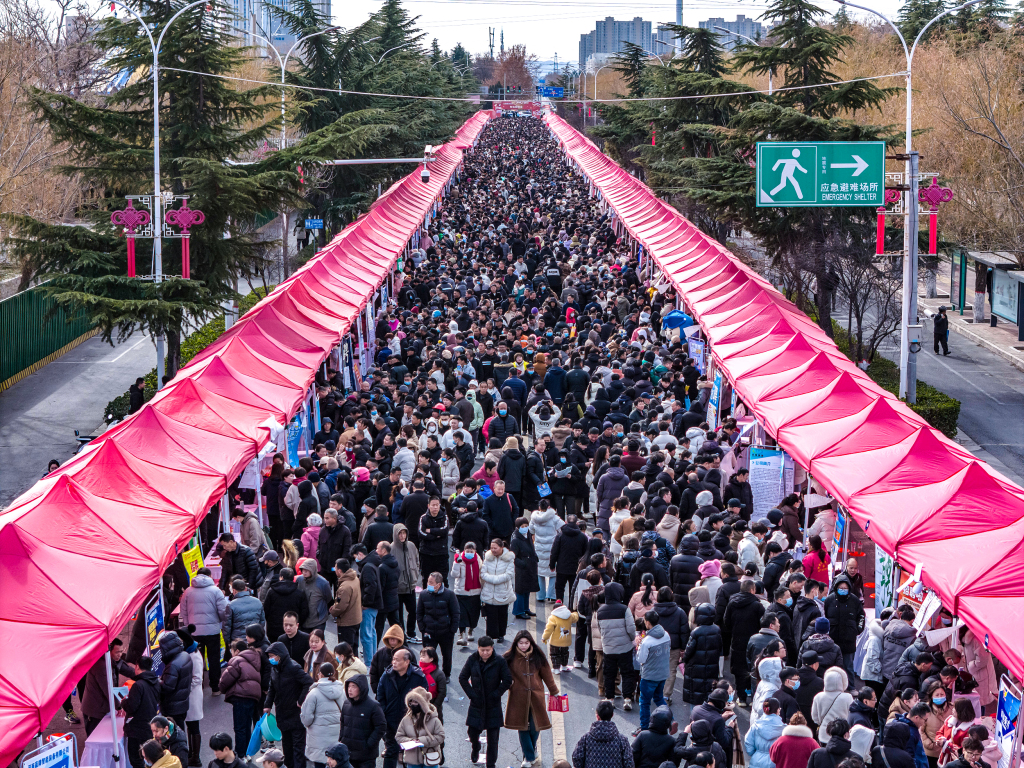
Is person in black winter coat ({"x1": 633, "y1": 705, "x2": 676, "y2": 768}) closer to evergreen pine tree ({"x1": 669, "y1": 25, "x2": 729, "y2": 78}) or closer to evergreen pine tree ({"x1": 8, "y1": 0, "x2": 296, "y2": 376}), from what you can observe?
evergreen pine tree ({"x1": 8, "y1": 0, "x2": 296, "y2": 376})

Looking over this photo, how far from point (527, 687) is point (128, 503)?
14.4ft

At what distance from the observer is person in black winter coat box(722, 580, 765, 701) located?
11.4 m

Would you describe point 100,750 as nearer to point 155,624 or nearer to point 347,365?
point 155,624

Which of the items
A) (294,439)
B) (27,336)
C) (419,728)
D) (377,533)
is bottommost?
(419,728)

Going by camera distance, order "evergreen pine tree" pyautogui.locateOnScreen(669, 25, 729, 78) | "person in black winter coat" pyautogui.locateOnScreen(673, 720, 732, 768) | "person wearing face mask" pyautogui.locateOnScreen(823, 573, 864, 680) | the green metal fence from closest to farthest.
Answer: "person in black winter coat" pyautogui.locateOnScreen(673, 720, 732, 768) < "person wearing face mask" pyautogui.locateOnScreen(823, 573, 864, 680) < the green metal fence < "evergreen pine tree" pyautogui.locateOnScreen(669, 25, 729, 78)

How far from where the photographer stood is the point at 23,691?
8141mm

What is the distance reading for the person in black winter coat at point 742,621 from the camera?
37.3ft

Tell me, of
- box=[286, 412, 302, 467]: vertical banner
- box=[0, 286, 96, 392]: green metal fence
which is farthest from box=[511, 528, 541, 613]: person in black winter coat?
box=[0, 286, 96, 392]: green metal fence

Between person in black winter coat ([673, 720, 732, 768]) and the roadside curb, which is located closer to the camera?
person in black winter coat ([673, 720, 732, 768])

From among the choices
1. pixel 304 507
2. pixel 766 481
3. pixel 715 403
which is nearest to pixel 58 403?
pixel 304 507

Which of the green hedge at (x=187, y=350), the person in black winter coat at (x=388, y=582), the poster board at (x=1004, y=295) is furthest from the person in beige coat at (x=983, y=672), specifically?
the poster board at (x=1004, y=295)

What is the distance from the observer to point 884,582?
12328 mm

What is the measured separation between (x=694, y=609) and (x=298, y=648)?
359 centimetres

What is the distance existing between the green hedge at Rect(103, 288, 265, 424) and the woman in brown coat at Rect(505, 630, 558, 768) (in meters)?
11.2
